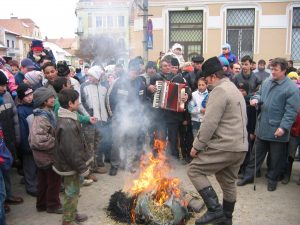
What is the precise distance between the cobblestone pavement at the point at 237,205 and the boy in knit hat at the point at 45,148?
21 centimetres

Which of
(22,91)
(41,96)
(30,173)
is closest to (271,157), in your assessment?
(41,96)

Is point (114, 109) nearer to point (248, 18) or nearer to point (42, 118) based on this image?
point (42, 118)

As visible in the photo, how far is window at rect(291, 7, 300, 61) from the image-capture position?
1570 centimetres

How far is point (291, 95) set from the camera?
5.94 metres

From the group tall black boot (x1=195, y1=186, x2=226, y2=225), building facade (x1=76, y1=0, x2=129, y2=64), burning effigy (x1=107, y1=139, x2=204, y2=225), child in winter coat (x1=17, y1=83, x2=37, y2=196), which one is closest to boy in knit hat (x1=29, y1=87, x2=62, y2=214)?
child in winter coat (x1=17, y1=83, x2=37, y2=196)

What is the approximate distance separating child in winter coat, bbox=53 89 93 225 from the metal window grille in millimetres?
12795

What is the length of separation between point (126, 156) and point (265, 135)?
9.85 feet

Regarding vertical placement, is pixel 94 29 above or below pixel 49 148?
above

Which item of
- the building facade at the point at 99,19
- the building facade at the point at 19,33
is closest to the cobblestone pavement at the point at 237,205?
the building facade at the point at 99,19

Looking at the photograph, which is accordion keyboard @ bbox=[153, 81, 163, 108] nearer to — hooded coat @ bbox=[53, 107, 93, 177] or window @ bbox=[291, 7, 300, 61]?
hooded coat @ bbox=[53, 107, 93, 177]

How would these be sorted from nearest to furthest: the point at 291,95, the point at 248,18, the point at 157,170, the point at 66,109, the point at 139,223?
the point at 66,109, the point at 139,223, the point at 157,170, the point at 291,95, the point at 248,18

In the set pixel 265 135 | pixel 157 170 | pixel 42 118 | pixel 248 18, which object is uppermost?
pixel 248 18

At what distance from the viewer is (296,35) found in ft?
52.0

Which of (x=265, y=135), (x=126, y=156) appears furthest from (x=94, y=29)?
(x=265, y=135)
